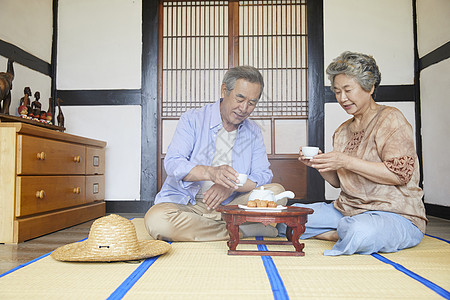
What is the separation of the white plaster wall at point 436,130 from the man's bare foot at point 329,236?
196 cm

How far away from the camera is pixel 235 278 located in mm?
→ 1545

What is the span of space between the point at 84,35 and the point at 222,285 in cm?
399

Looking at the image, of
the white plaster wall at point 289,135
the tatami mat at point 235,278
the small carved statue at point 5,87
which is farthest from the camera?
the white plaster wall at point 289,135

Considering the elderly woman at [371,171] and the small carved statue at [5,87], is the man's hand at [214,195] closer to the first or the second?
the elderly woman at [371,171]

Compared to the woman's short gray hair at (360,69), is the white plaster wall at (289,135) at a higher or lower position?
lower

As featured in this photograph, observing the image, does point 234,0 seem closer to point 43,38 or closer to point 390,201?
point 43,38

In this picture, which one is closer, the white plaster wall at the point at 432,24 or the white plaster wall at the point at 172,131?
the white plaster wall at the point at 432,24

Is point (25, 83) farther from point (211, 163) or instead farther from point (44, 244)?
point (211, 163)

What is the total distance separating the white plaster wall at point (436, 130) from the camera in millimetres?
3785

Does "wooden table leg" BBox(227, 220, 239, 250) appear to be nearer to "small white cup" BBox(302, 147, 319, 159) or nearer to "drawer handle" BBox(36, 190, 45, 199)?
"small white cup" BBox(302, 147, 319, 159)

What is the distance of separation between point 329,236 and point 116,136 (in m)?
2.93

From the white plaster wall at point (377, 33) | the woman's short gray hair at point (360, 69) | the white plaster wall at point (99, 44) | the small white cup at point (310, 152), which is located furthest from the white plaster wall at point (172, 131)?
the small white cup at point (310, 152)

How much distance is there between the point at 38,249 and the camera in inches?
90.2

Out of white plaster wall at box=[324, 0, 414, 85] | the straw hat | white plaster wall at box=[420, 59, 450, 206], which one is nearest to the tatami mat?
the straw hat
